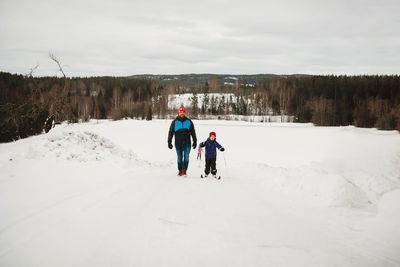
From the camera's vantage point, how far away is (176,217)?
4.20 metres

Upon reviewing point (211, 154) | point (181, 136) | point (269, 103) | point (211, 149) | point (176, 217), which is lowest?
point (176, 217)

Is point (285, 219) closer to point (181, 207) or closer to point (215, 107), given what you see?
point (181, 207)

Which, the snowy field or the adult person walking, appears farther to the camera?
the adult person walking

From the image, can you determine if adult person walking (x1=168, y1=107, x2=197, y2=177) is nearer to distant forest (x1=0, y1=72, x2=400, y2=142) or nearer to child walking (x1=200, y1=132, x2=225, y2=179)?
child walking (x1=200, y1=132, x2=225, y2=179)

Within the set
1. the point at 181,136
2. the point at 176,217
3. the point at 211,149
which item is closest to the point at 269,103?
the point at 211,149

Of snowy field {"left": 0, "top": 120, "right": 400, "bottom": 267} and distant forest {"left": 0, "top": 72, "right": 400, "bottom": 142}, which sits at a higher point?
distant forest {"left": 0, "top": 72, "right": 400, "bottom": 142}

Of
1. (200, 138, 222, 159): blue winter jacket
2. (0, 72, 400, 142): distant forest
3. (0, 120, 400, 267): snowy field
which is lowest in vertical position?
(0, 120, 400, 267): snowy field

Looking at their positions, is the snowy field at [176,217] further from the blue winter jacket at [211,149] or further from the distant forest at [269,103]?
the distant forest at [269,103]

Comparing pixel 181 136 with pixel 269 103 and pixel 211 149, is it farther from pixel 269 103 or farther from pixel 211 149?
pixel 269 103

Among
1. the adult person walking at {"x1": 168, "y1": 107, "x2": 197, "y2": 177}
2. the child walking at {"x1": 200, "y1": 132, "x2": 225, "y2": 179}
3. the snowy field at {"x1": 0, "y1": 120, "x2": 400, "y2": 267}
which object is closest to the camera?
the snowy field at {"x1": 0, "y1": 120, "x2": 400, "y2": 267}

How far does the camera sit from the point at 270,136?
30609 mm

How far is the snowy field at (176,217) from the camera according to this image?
3.07m

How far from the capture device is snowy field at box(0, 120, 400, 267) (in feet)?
10.1

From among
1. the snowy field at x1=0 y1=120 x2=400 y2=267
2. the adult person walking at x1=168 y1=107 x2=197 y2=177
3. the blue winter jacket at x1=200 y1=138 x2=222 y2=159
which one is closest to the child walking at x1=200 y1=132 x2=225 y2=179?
the blue winter jacket at x1=200 y1=138 x2=222 y2=159
